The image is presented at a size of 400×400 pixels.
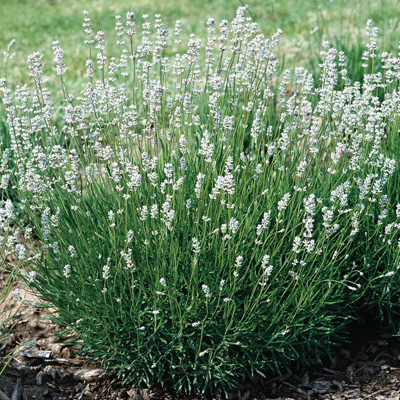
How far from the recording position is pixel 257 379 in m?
3.14

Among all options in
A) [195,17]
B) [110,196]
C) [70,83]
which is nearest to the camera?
[110,196]

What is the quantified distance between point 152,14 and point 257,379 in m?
8.33

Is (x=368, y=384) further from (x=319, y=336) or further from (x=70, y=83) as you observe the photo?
(x=70, y=83)

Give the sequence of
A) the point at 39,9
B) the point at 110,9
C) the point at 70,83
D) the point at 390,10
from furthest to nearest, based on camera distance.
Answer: the point at 39,9, the point at 110,9, the point at 390,10, the point at 70,83

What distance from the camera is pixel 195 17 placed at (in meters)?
10.1

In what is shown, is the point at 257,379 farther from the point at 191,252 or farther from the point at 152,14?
the point at 152,14

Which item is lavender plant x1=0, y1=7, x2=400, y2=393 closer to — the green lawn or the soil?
the soil

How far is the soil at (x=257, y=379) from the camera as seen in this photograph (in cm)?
297

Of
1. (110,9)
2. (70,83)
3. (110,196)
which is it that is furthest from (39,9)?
(110,196)

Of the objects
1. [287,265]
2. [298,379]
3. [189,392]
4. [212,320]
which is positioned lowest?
[298,379]

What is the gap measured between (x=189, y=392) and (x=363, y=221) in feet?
4.51

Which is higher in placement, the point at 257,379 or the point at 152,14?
the point at 152,14

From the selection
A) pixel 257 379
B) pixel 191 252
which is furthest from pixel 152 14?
pixel 257 379

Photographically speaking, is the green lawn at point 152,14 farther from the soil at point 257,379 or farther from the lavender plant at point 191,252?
the soil at point 257,379
